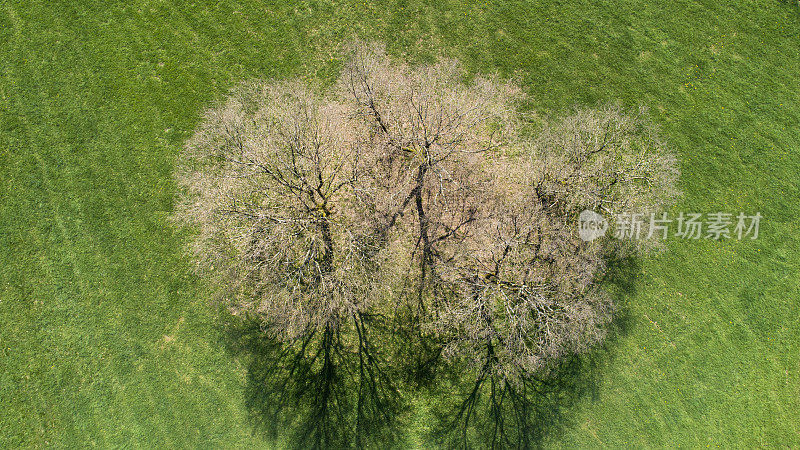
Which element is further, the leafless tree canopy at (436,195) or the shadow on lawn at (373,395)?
the shadow on lawn at (373,395)

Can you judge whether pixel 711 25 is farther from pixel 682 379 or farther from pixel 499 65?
pixel 682 379

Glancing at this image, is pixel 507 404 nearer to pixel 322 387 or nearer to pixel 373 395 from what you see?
pixel 373 395

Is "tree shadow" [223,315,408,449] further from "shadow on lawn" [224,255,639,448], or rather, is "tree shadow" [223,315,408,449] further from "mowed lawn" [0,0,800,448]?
"mowed lawn" [0,0,800,448]

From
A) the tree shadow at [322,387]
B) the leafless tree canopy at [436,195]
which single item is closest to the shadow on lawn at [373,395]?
Result: the tree shadow at [322,387]

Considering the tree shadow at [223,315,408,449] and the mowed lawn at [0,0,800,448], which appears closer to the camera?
the tree shadow at [223,315,408,449]

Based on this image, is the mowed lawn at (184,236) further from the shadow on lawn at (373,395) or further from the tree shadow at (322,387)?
the tree shadow at (322,387)

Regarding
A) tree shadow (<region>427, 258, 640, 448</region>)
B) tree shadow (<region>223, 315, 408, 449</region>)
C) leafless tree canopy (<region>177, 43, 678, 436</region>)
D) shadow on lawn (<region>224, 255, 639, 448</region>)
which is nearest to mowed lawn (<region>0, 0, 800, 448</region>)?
tree shadow (<region>427, 258, 640, 448</region>)
